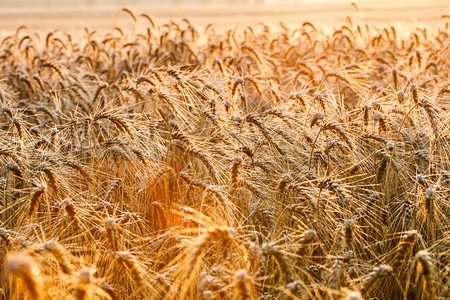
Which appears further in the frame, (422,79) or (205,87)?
(422,79)

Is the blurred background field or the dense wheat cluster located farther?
the blurred background field

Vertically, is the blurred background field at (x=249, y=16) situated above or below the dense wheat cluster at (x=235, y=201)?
above

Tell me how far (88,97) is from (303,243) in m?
2.73

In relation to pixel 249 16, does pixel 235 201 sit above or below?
below

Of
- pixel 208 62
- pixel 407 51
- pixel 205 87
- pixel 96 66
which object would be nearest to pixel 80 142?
pixel 205 87

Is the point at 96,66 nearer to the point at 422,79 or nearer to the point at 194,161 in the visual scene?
the point at 194,161

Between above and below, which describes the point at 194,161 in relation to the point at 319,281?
above

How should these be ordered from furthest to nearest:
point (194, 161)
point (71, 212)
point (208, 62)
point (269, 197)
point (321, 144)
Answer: point (208, 62), point (194, 161), point (321, 144), point (269, 197), point (71, 212)

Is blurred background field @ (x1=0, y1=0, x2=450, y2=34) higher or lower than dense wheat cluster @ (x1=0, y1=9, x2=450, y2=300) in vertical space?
higher

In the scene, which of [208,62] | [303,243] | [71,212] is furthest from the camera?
[208,62]

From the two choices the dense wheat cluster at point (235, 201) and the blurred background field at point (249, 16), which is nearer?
the dense wheat cluster at point (235, 201)

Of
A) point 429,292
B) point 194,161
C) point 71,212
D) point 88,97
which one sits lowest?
point 429,292

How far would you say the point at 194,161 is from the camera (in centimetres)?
287

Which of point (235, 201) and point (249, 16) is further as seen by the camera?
point (249, 16)
